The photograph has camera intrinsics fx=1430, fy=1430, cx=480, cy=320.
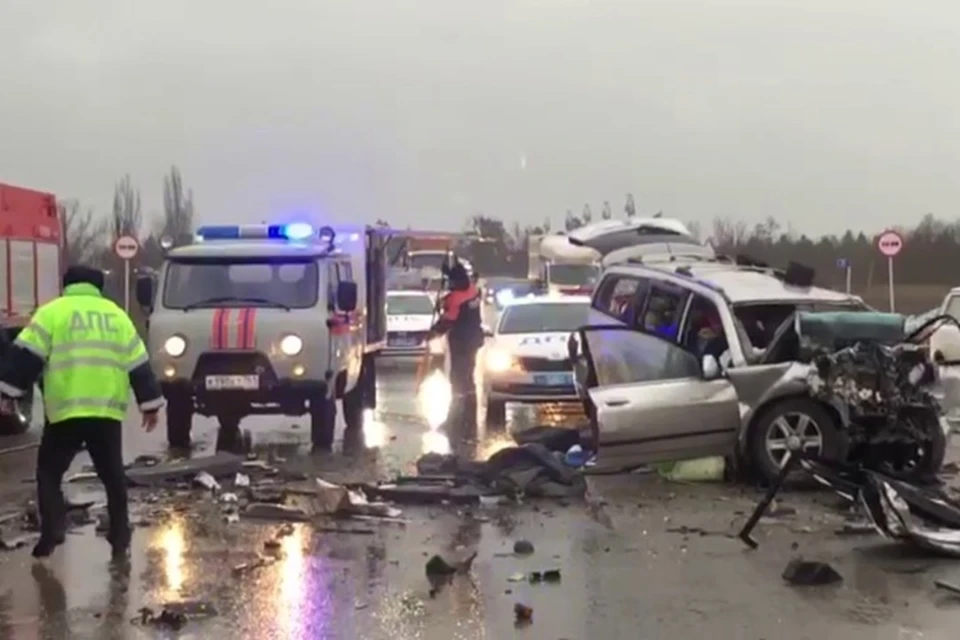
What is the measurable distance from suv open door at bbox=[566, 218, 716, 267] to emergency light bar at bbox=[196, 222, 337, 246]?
329 cm

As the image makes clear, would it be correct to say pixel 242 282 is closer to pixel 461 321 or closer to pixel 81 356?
pixel 461 321

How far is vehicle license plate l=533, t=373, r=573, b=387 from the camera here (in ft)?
56.4

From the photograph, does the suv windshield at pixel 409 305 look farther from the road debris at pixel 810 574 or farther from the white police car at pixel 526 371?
the road debris at pixel 810 574

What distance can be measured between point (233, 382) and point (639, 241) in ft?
21.6

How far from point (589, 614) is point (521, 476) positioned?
3977mm

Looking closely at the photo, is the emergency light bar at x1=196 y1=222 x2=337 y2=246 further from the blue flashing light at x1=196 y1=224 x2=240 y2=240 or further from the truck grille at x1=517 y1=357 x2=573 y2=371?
the truck grille at x1=517 y1=357 x2=573 y2=371

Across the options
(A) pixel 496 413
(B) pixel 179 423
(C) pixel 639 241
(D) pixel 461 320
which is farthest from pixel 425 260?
(B) pixel 179 423

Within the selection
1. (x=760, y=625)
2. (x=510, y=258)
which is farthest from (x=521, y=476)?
(x=510, y=258)

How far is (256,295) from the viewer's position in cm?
1488

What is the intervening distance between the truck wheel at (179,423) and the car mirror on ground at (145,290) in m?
1.05

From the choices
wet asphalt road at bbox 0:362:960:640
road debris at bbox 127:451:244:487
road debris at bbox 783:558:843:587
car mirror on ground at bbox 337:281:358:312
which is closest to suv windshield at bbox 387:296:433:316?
car mirror on ground at bbox 337:281:358:312

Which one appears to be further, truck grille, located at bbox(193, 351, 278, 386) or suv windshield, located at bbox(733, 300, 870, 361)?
truck grille, located at bbox(193, 351, 278, 386)

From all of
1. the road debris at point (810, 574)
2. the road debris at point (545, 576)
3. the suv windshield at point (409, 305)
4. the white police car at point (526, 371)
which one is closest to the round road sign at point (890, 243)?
the suv windshield at point (409, 305)

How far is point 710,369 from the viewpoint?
11859 millimetres
